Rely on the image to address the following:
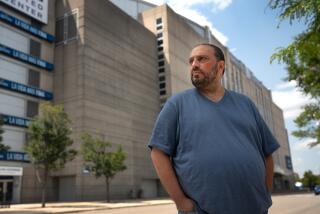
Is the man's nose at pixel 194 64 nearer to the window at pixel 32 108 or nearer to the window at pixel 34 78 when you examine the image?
the window at pixel 32 108

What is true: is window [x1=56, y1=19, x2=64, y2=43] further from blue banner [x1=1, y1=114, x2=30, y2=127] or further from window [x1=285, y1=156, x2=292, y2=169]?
window [x1=285, y1=156, x2=292, y2=169]

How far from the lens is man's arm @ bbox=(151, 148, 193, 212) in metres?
2.34

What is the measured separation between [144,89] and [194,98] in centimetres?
5728

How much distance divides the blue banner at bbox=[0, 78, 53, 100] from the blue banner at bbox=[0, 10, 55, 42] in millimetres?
6715

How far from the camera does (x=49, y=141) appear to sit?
31547 millimetres

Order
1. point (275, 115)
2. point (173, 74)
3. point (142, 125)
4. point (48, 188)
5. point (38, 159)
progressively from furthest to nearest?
point (275, 115), point (173, 74), point (142, 125), point (48, 188), point (38, 159)

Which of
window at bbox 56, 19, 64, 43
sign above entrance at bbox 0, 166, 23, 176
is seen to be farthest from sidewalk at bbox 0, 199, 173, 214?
window at bbox 56, 19, 64, 43

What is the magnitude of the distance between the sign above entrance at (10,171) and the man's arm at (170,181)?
37775mm

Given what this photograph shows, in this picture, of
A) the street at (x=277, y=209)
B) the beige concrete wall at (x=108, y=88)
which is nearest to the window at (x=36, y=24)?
the beige concrete wall at (x=108, y=88)

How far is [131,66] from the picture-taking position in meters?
57.3

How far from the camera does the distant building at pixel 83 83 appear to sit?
42062mm

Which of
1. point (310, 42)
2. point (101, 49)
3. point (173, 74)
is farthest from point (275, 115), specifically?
point (310, 42)

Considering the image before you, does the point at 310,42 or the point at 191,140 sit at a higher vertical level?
the point at 310,42

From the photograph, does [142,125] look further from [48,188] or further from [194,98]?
[194,98]
